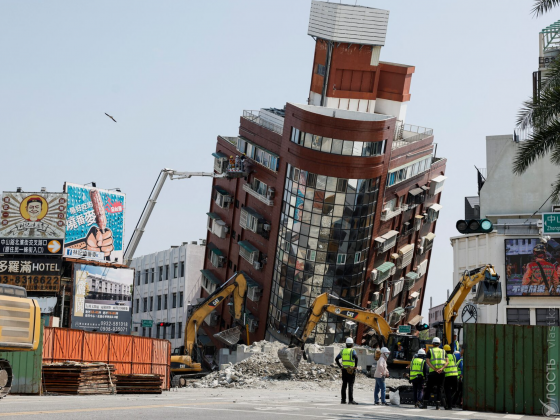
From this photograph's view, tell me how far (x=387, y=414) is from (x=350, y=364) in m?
5.40

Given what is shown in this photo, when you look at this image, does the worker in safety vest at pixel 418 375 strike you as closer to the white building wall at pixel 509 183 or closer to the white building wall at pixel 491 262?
the white building wall at pixel 491 262

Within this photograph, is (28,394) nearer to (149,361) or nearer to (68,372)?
(68,372)

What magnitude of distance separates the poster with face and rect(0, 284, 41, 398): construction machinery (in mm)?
56984

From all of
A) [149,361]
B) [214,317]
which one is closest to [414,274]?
[214,317]

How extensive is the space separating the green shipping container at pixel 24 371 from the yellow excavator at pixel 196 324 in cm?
2477

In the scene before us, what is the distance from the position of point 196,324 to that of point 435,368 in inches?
1415

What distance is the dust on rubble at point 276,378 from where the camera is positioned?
50.5 m

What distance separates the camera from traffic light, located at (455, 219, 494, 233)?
2473 cm

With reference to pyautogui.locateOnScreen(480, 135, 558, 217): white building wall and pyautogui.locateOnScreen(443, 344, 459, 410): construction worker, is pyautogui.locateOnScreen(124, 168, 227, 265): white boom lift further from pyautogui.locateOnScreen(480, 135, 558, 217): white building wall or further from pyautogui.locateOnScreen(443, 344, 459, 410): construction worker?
pyautogui.locateOnScreen(443, 344, 459, 410): construction worker

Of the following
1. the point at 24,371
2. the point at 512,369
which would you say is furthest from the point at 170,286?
the point at 512,369

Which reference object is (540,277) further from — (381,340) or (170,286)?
(170,286)

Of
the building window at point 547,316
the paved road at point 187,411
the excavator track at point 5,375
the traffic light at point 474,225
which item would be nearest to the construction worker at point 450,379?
the paved road at point 187,411

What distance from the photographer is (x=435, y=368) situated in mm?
31000

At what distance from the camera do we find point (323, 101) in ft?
322
